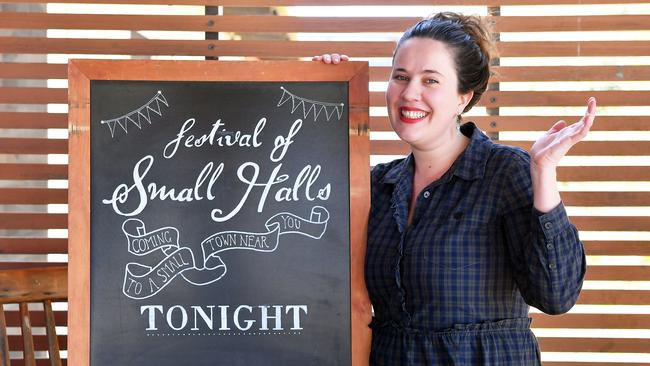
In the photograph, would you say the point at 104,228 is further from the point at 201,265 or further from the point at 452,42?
the point at 452,42

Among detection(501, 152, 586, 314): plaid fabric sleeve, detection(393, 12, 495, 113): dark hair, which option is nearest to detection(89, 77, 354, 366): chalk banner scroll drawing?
detection(393, 12, 495, 113): dark hair

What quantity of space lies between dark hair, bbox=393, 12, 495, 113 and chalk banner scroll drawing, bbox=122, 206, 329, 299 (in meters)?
0.60

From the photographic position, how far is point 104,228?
202cm

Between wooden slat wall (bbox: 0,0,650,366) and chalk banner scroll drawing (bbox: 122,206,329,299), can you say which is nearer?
chalk banner scroll drawing (bbox: 122,206,329,299)

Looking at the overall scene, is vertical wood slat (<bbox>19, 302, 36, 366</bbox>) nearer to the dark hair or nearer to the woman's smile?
the woman's smile

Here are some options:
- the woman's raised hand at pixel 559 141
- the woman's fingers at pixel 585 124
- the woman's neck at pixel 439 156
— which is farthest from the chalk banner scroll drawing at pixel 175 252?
the woman's fingers at pixel 585 124

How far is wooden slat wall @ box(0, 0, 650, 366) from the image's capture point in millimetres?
2697

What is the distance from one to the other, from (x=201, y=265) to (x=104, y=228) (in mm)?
278

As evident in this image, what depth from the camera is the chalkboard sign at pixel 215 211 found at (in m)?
2.00

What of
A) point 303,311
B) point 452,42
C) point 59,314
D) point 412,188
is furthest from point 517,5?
point 59,314

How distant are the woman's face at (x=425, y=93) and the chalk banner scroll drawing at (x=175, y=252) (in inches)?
15.5

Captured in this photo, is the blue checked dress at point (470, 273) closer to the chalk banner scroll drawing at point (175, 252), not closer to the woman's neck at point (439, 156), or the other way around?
the woman's neck at point (439, 156)

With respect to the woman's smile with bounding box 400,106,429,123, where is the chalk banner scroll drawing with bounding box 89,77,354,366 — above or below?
below

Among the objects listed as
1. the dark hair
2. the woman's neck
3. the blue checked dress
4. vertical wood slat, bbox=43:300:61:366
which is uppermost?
the dark hair
